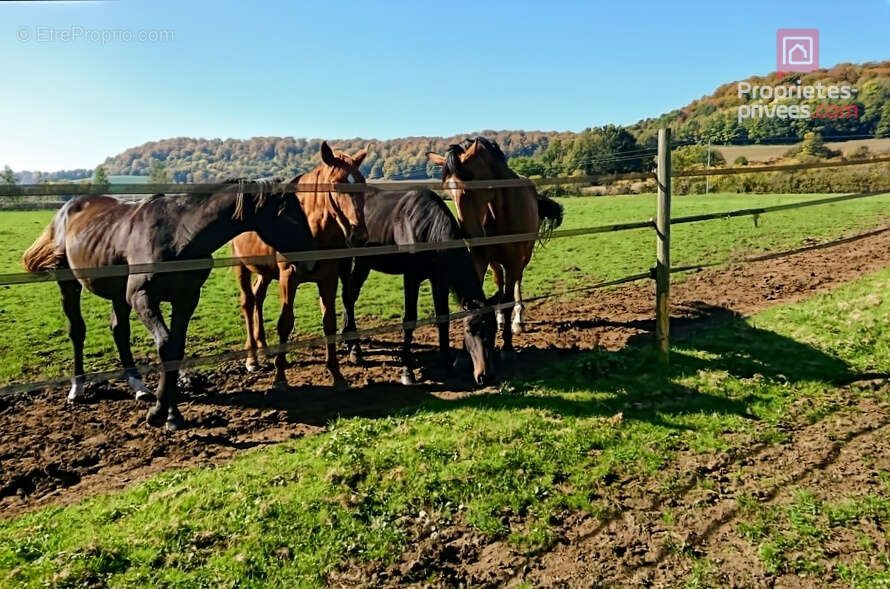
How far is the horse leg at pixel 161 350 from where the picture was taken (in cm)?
420

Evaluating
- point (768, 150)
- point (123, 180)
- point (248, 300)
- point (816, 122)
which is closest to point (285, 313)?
point (248, 300)

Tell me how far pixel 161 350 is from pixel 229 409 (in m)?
0.84

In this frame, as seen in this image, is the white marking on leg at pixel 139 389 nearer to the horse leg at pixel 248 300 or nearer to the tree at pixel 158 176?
the horse leg at pixel 248 300

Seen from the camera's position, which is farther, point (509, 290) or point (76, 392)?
point (509, 290)

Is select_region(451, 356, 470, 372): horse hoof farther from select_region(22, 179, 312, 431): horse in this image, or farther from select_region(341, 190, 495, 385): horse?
select_region(22, 179, 312, 431): horse

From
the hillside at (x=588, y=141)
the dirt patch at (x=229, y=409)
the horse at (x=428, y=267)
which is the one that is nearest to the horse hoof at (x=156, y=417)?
the dirt patch at (x=229, y=409)

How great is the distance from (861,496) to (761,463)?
0.54m

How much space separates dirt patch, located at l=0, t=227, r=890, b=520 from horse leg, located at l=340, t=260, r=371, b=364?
22cm

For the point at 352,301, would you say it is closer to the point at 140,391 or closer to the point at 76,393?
the point at 140,391

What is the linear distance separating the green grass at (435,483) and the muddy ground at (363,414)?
0.55 ft

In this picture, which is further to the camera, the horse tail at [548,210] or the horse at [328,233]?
the horse tail at [548,210]

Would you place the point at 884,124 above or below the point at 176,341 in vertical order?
above

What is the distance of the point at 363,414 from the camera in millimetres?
4527

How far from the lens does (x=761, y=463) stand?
3500mm
